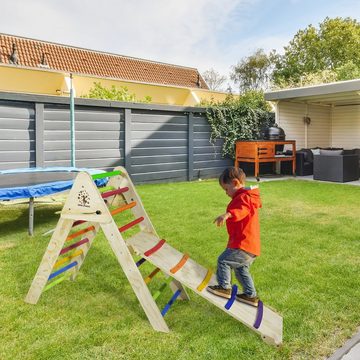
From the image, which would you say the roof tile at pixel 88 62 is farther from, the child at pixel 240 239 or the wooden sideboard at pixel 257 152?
the child at pixel 240 239

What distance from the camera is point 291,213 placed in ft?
16.8

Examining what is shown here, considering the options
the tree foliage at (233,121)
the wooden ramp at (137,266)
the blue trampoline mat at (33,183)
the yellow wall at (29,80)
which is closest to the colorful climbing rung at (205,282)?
the wooden ramp at (137,266)

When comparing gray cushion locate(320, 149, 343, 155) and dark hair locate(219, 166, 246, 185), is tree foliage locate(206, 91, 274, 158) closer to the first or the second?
gray cushion locate(320, 149, 343, 155)

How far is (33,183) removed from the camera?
4199 mm

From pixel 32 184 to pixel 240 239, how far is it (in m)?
2.88

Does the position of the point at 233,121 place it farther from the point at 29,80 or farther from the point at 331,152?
the point at 29,80

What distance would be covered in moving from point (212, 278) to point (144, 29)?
17.1 m

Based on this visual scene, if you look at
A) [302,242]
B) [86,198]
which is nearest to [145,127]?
[302,242]

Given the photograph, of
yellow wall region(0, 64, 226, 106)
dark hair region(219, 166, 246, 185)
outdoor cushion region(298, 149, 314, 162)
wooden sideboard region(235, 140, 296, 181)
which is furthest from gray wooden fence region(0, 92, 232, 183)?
dark hair region(219, 166, 246, 185)

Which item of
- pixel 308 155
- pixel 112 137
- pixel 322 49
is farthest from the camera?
pixel 322 49

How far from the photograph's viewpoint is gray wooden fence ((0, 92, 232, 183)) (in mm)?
6703

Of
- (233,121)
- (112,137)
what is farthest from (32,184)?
(233,121)

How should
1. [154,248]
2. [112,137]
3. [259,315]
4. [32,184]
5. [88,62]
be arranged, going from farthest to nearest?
A: [88,62] < [112,137] < [32,184] < [154,248] < [259,315]

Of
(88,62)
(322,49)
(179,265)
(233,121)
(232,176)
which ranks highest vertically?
(322,49)
